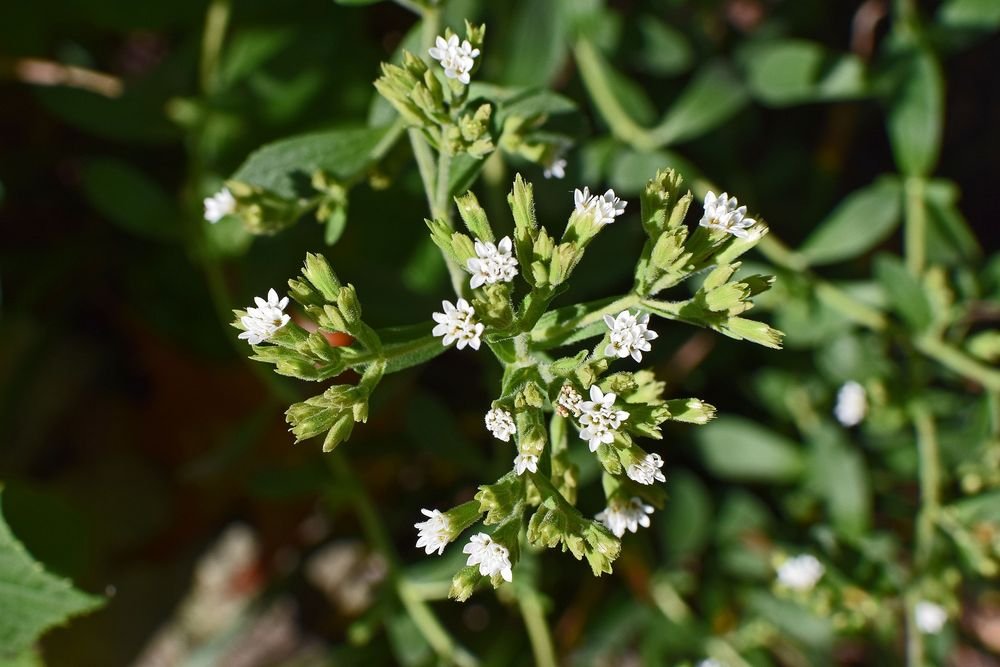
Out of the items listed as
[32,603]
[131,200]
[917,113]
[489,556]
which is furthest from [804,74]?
[32,603]

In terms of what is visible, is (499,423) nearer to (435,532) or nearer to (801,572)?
(435,532)

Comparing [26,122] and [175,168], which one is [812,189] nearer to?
[175,168]

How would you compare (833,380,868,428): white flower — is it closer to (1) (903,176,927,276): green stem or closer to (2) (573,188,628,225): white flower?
(1) (903,176,927,276): green stem

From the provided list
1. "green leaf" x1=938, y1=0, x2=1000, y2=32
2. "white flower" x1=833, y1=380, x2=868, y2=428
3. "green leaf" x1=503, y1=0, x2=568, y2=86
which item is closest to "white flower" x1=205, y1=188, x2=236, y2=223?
"green leaf" x1=503, y1=0, x2=568, y2=86

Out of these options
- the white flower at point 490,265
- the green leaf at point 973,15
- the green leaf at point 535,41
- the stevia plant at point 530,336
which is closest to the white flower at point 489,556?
the stevia plant at point 530,336

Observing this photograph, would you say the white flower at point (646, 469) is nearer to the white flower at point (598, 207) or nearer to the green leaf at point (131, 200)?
the white flower at point (598, 207)

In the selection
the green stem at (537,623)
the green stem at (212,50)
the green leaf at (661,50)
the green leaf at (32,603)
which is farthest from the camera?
the green leaf at (661,50)
